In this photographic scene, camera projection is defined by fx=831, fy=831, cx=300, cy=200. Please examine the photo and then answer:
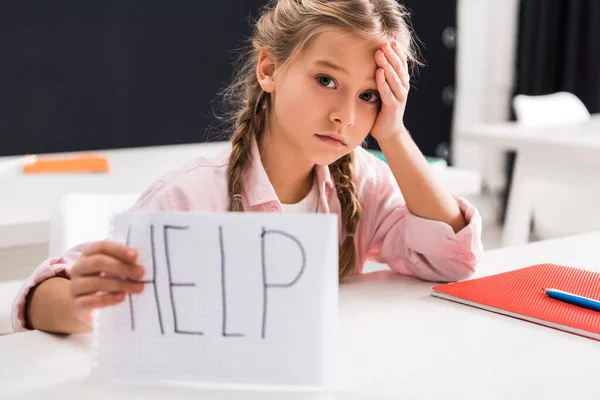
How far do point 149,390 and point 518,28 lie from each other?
455 cm

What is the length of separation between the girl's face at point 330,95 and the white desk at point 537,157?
1.55 m

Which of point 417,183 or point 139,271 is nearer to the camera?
point 139,271

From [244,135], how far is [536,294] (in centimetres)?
46

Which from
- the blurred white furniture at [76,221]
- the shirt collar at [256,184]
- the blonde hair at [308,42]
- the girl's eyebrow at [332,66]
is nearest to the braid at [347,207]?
the blonde hair at [308,42]

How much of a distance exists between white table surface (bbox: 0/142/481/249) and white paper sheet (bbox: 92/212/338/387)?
0.67 m

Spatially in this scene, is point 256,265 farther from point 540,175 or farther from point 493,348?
point 540,175

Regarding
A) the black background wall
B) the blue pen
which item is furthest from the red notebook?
the black background wall

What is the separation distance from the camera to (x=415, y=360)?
2.57ft

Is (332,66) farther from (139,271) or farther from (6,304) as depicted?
(6,304)

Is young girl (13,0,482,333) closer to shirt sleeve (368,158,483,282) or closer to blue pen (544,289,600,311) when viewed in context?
shirt sleeve (368,158,483,282)

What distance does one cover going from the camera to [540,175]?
2648mm

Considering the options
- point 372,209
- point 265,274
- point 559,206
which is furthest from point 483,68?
point 265,274

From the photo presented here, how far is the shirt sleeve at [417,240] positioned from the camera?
1.11 m

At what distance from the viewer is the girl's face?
103cm
